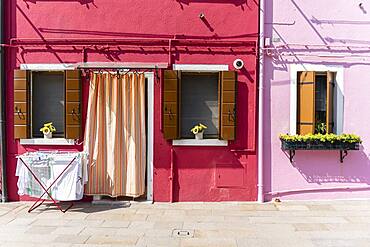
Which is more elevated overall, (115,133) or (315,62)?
(315,62)

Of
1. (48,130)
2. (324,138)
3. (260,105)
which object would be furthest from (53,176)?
(324,138)

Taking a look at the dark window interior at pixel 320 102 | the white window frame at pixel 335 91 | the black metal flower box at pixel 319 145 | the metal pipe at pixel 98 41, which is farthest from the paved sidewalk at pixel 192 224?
the metal pipe at pixel 98 41

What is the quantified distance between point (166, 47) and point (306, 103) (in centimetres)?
303

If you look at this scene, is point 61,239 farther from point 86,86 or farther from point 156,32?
point 156,32

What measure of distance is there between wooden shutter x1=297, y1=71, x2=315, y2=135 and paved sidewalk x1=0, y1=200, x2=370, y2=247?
1.53 meters

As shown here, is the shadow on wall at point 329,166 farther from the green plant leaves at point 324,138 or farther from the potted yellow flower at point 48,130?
the potted yellow flower at point 48,130

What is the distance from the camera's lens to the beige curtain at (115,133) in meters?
6.95

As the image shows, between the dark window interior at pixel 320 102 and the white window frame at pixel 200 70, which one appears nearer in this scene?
the white window frame at pixel 200 70

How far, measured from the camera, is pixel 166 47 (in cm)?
703

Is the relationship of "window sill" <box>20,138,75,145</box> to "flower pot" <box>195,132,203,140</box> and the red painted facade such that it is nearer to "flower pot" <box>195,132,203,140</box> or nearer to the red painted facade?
the red painted facade

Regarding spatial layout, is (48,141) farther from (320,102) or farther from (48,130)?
(320,102)

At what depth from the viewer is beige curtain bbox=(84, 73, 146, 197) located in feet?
22.8

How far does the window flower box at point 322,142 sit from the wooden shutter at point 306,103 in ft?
0.70

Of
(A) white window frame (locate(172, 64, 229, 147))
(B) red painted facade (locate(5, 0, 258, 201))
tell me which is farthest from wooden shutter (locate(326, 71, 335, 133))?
(A) white window frame (locate(172, 64, 229, 147))
